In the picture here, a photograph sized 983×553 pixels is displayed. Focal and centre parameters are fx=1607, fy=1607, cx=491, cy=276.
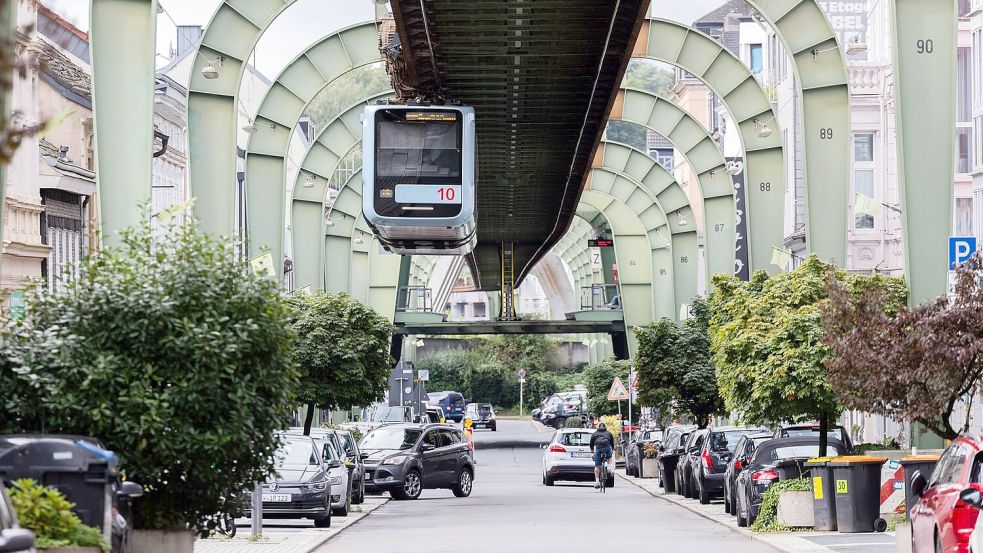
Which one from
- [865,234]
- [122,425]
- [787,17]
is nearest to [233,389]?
[122,425]

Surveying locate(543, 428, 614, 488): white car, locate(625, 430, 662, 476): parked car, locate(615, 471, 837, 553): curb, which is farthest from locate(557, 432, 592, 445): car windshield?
locate(615, 471, 837, 553): curb

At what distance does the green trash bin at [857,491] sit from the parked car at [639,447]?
26939 mm

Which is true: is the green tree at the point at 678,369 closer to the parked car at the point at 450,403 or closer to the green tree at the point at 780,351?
the green tree at the point at 780,351

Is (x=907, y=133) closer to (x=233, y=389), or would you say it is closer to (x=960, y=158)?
(x=233, y=389)

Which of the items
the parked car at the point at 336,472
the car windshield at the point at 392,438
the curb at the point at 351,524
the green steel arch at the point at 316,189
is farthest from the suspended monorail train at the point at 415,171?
the green steel arch at the point at 316,189

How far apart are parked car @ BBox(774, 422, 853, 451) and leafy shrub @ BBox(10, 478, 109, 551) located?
1572 cm

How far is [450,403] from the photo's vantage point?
338 feet

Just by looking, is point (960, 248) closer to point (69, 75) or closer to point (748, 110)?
point (748, 110)

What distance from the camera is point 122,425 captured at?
13648mm

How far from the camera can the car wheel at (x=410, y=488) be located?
116 feet

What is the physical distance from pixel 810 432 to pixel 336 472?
28.3 feet

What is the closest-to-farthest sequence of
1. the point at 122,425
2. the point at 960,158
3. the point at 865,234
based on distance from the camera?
the point at 122,425
the point at 960,158
the point at 865,234

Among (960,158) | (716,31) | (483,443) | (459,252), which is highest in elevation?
(716,31)

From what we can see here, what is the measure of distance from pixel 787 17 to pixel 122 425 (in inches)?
716
